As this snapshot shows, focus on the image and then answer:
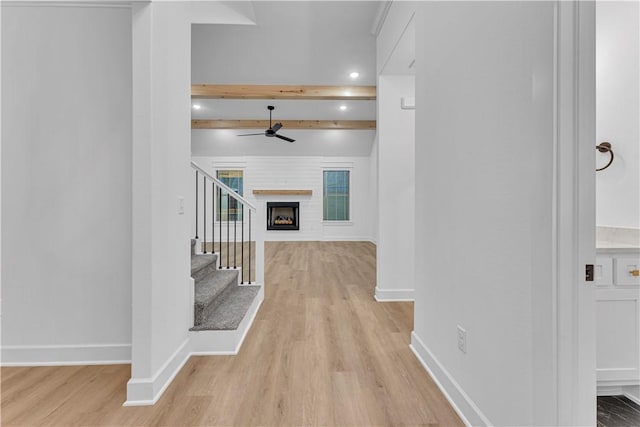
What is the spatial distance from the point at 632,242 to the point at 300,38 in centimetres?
354

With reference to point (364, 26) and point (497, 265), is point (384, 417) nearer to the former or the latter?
point (497, 265)

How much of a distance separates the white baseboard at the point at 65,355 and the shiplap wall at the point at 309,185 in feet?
21.1

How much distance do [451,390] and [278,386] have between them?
946 mm

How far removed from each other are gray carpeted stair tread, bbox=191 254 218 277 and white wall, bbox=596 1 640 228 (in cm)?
309

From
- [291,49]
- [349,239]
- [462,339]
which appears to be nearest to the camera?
[462,339]

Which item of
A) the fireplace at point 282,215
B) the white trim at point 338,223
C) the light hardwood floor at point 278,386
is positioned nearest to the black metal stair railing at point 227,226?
the fireplace at point 282,215

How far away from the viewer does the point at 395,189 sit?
135 inches

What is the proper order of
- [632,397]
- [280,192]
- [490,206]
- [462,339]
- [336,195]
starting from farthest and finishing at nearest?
[336,195] → [280,192] → [632,397] → [462,339] → [490,206]

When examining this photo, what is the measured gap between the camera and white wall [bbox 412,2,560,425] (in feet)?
3.41

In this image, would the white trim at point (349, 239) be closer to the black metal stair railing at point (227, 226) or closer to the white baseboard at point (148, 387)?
the black metal stair railing at point (227, 226)

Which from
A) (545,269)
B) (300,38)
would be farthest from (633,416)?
(300,38)

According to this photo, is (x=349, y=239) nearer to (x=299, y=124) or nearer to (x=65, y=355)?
(x=299, y=124)

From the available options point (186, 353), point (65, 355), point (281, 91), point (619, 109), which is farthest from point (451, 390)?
point (281, 91)

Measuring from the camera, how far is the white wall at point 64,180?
1990 mm
